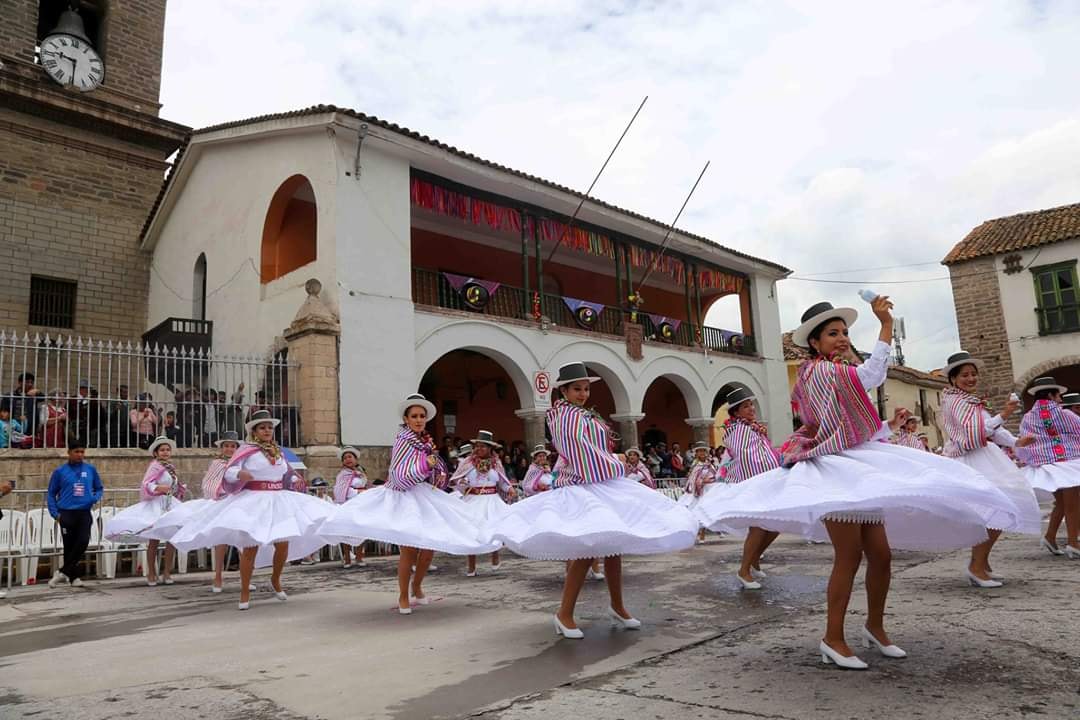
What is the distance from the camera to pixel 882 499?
345 centimetres

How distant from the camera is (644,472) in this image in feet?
33.3

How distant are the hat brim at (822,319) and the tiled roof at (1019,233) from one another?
24.8 meters

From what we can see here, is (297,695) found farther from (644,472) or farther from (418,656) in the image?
(644,472)

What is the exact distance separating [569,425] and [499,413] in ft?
53.1

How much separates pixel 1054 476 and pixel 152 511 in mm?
9607

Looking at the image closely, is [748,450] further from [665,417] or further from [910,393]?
[910,393]

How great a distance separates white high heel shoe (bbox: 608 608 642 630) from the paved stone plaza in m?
0.08

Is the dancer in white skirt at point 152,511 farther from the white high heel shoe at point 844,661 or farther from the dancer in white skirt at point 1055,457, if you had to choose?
the dancer in white skirt at point 1055,457

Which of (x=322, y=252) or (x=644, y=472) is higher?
(x=322, y=252)

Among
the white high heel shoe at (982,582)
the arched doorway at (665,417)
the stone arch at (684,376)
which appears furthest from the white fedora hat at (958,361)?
the arched doorway at (665,417)

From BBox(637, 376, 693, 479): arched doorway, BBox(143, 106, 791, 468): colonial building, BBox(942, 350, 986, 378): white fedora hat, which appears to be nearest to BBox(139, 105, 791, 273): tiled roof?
BBox(143, 106, 791, 468): colonial building

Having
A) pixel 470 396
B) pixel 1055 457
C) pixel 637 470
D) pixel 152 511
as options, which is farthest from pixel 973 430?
pixel 470 396

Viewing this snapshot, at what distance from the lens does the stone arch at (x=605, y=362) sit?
1781cm

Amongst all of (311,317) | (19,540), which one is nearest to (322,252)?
(311,317)
